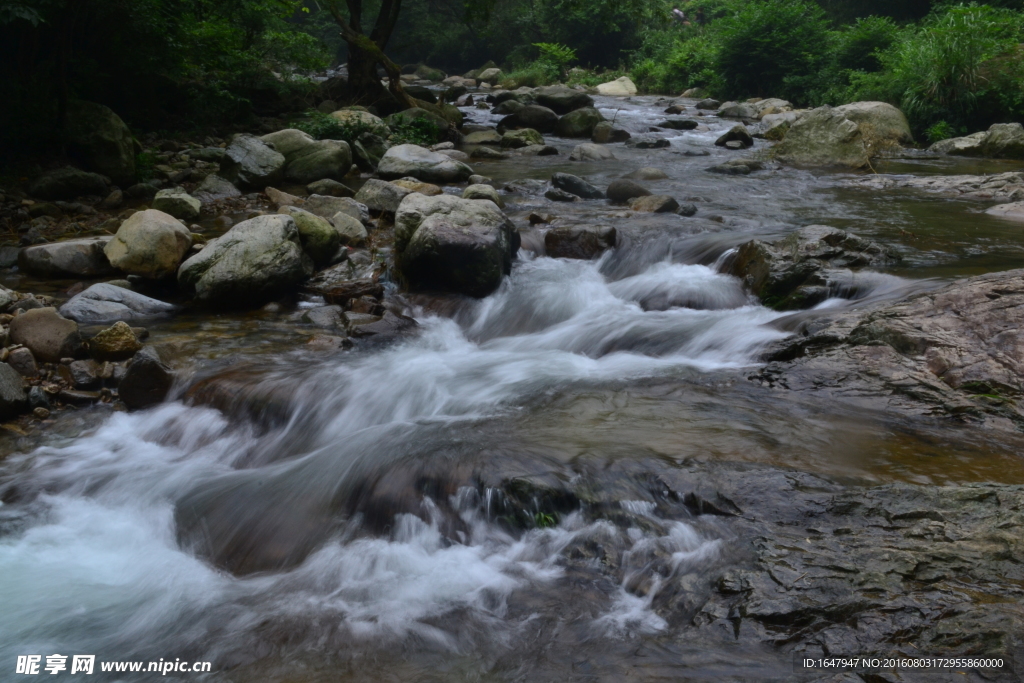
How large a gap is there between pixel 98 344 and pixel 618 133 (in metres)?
13.6

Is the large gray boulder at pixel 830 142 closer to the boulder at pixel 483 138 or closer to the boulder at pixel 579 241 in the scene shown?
the boulder at pixel 483 138

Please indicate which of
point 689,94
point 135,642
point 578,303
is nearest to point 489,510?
point 135,642

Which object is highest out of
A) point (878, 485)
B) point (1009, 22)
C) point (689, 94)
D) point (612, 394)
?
point (1009, 22)

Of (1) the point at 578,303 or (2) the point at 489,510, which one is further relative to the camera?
(1) the point at 578,303

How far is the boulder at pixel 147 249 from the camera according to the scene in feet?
20.3

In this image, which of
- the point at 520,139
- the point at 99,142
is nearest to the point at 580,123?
the point at 520,139

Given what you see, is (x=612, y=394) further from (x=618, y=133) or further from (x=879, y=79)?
(x=879, y=79)

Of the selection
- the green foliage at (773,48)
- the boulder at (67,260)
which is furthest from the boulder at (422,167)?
the green foliage at (773,48)

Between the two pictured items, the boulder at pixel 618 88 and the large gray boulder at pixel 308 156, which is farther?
the boulder at pixel 618 88

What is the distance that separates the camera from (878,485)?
123 inches

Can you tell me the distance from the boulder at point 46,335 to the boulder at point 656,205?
21.0ft

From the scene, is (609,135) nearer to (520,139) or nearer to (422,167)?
(520,139)

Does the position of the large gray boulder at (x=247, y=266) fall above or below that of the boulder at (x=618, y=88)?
below

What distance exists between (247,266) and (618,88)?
86.3 feet
